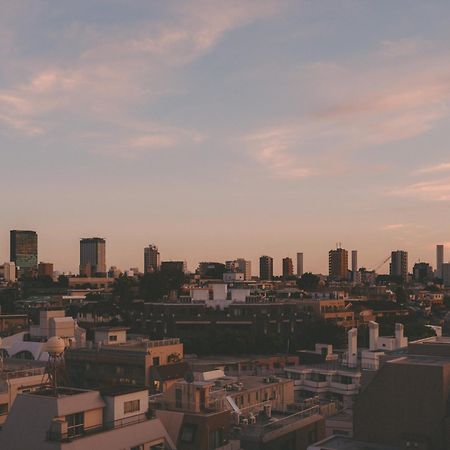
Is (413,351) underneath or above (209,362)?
above

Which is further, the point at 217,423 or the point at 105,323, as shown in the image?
the point at 105,323

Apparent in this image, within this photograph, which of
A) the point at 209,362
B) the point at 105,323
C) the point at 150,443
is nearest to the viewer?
the point at 150,443

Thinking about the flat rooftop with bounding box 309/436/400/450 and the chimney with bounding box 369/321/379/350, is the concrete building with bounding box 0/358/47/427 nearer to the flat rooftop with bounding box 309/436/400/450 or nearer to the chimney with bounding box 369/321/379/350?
the flat rooftop with bounding box 309/436/400/450

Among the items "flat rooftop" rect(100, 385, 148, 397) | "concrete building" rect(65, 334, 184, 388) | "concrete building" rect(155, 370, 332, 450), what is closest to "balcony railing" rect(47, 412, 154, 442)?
"flat rooftop" rect(100, 385, 148, 397)

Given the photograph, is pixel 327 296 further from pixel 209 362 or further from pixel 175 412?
pixel 175 412

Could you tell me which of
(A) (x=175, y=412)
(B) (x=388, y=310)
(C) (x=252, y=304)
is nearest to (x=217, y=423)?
(A) (x=175, y=412)

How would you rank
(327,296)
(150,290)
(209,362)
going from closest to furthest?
(209,362), (327,296), (150,290)
